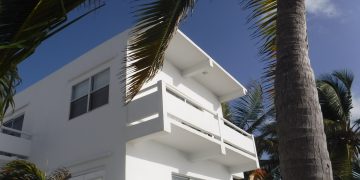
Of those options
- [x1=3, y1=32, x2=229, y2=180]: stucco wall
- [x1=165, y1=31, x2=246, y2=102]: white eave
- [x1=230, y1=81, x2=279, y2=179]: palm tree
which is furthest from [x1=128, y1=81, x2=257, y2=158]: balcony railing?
[x1=230, y1=81, x2=279, y2=179]: palm tree

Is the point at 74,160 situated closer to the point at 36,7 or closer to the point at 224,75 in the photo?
the point at 224,75

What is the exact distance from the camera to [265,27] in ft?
18.7

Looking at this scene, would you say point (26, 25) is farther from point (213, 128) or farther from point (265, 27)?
point (213, 128)

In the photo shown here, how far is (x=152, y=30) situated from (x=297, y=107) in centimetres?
218

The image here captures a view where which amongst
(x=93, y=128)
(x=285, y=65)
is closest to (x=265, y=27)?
(x=285, y=65)

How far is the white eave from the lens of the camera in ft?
42.1

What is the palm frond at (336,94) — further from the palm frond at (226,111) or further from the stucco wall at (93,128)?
the stucco wall at (93,128)

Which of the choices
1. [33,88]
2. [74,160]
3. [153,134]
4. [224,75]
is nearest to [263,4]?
[153,134]

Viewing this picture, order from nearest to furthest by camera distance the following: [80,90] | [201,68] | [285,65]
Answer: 1. [285,65]
2. [80,90]
3. [201,68]

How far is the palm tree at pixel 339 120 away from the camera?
20344 mm

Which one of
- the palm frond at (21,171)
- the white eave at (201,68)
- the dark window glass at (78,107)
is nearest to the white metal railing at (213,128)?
the white eave at (201,68)

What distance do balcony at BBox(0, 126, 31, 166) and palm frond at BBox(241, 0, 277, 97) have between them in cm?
963

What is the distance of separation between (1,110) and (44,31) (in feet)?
2.56

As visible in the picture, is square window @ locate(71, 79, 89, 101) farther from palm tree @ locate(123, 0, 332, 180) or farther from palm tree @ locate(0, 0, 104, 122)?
palm tree @ locate(0, 0, 104, 122)
